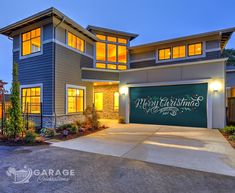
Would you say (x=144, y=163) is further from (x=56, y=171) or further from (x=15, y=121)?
→ (x=15, y=121)

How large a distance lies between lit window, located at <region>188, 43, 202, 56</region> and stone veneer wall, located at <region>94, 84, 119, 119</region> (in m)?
6.19

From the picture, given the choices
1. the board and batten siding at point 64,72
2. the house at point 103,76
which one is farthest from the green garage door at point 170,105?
the board and batten siding at point 64,72

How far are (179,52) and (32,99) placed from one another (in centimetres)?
1088

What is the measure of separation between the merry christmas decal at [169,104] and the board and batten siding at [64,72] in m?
4.53

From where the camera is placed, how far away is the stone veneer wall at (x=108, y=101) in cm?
1281

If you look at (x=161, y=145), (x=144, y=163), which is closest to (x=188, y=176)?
(x=144, y=163)

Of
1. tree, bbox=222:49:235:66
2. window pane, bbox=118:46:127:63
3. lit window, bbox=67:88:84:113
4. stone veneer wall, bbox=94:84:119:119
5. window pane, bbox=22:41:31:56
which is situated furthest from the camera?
tree, bbox=222:49:235:66

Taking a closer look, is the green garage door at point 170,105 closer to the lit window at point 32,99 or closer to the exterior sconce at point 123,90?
the exterior sconce at point 123,90

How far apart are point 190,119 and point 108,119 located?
6453 mm

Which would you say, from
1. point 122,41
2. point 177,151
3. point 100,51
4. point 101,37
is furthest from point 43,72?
point 177,151

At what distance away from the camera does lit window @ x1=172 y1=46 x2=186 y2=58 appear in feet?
38.2

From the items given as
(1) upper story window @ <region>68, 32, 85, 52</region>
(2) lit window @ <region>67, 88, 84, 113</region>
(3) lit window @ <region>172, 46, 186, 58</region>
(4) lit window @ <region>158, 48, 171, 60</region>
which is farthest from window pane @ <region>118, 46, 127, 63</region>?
(2) lit window @ <region>67, 88, 84, 113</region>

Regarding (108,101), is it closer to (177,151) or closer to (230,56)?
(177,151)

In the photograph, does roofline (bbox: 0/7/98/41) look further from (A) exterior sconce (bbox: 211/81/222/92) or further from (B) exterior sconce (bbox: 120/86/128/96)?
(A) exterior sconce (bbox: 211/81/222/92)
